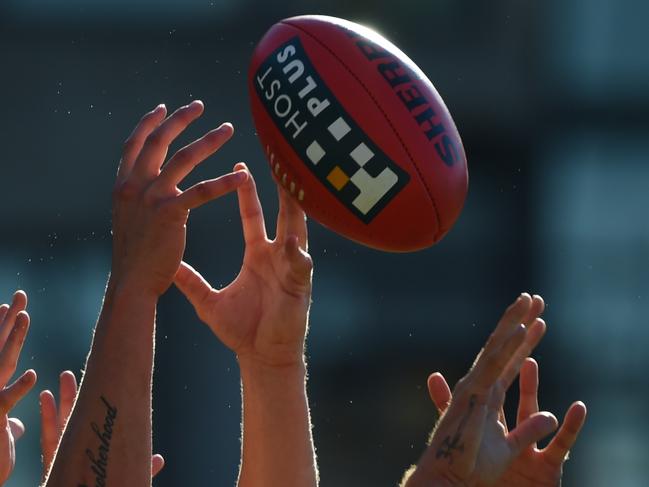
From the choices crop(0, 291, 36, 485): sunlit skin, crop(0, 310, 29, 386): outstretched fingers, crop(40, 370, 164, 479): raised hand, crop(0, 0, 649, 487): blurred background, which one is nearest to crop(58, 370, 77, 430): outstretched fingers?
crop(40, 370, 164, 479): raised hand

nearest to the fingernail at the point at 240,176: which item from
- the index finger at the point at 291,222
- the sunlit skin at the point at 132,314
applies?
the sunlit skin at the point at 132,314

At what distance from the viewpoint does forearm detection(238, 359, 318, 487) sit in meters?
3.01

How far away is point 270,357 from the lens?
305cm

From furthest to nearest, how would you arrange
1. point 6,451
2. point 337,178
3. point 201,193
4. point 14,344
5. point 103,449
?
point 337,178
point 6,451
point 14,344
point 201,193
point 103,449

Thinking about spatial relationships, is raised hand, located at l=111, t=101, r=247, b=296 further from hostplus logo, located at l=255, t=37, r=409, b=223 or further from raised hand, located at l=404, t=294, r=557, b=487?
hostplus logo, located at l=255, t=37, r=409, b=223

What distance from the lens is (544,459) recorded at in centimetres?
271

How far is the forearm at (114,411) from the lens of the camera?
2.21 meters

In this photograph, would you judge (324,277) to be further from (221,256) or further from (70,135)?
(70,135)

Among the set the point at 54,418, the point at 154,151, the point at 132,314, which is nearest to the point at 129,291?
the point at 132,314

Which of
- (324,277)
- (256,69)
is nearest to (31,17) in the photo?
(324,277)

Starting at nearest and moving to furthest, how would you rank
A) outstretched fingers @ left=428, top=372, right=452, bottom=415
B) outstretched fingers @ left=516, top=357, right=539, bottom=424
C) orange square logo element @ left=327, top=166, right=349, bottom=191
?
1. outstretched fingers @ left=428, top=372, right=452, bottom=415
2. outstretched fingers @ left=516, top=357, right=539, bottom=424
3. orange square logo element @ left=327, top=166, right=349, bottom=191

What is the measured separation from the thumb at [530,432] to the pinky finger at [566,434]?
0.94ft

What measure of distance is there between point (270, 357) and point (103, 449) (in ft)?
2.87

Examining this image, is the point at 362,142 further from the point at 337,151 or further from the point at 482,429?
the point at 482,429
